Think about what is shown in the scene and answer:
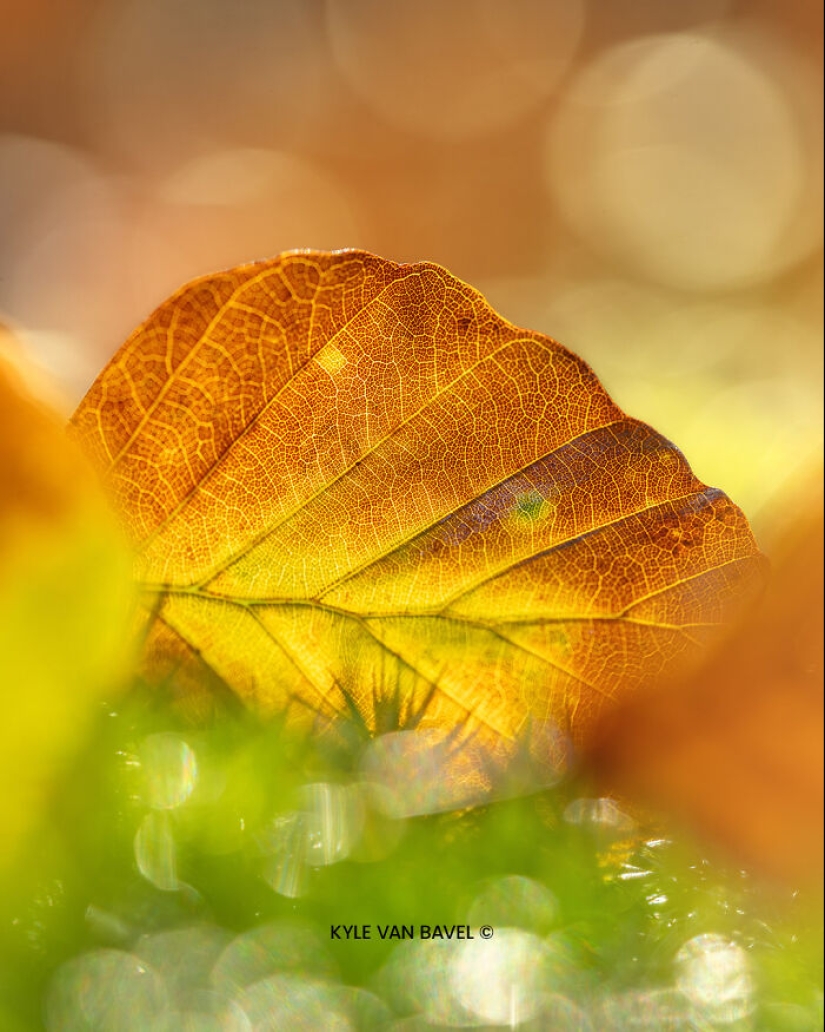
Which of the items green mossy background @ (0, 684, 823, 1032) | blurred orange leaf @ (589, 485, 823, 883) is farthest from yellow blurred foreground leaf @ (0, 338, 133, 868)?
blurred orange leaf @ (589, 485, 823, 883)

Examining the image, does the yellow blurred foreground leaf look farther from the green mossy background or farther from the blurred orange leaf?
the blurred orange leaf

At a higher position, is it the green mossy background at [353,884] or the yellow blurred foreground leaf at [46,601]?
the yellow blurred foreground leaf at [46,601]

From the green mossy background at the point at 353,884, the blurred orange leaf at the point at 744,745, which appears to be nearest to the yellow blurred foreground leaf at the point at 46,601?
the green mossy background at the point at 353,884

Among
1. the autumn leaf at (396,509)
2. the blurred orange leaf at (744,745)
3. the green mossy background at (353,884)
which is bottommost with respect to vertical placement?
the green mossy background at (353,884)

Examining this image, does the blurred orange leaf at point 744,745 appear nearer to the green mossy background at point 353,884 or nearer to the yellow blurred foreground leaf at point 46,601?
the green mossy background at point 353,884

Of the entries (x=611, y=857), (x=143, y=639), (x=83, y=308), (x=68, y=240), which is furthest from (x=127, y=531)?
(x=68, y=240)

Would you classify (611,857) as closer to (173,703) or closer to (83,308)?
(173,703)
